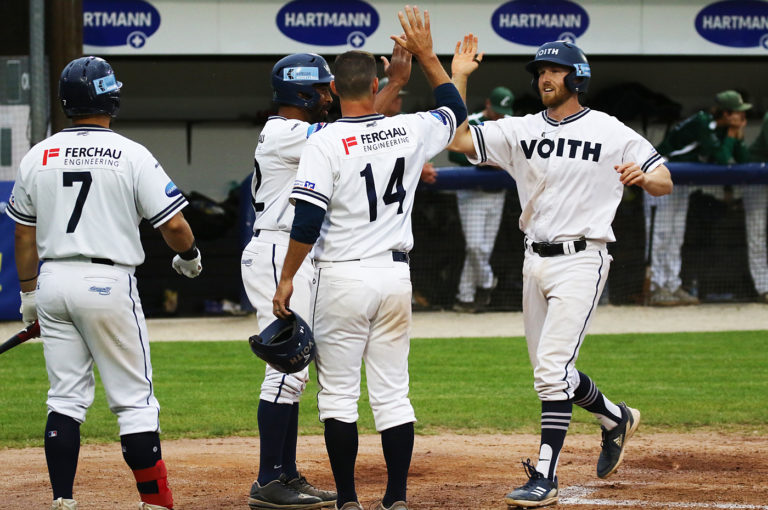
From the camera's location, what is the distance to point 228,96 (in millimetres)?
13281

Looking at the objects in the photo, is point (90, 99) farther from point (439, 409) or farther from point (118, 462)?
point (439, 409)

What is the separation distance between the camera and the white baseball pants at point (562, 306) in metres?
4.90

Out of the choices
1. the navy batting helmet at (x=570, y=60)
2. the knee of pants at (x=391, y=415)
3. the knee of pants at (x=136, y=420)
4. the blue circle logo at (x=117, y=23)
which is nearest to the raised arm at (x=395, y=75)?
the navy batting helmet at (x=570, y=60)

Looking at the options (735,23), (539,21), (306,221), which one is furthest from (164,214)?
(735,23)

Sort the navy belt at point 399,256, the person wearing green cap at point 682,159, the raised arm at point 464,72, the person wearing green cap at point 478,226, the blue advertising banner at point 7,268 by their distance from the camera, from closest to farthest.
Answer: the navy belt at point 399,256, the raised arm at point 464,72, the blue advertising banner at point 7,268, the person wearing green cap at point 682,159, the person wearing green cap at point 478,226

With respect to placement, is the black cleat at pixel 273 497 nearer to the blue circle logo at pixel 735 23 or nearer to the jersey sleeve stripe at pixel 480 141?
the jersey sleeve stripe at pixel 480 141

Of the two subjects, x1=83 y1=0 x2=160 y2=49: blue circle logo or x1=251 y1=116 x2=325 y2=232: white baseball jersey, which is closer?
x1=251 y1=116 x2=325 y2=232: white baseball jersey

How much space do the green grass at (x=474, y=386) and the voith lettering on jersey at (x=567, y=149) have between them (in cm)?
228

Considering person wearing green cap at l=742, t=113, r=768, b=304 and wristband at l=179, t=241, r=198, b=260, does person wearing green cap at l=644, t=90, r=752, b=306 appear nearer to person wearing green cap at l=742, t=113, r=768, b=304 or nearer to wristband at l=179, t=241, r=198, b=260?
person wearing green cap at l=742, t=113, r=768, b=304

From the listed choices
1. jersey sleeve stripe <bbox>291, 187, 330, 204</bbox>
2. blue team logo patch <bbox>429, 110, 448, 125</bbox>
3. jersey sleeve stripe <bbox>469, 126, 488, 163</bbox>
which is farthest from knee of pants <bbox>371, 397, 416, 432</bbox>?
jersey sleeve stripe <bbox>469, 126, 488, 163</bbox>

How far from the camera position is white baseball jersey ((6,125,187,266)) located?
4.36 metres

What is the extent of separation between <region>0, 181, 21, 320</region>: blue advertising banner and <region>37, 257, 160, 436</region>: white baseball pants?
637cm

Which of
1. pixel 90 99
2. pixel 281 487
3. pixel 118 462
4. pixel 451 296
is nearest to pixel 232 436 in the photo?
pixel 118 462

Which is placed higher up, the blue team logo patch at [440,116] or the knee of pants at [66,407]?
the blue team logo patch at [440,116]
